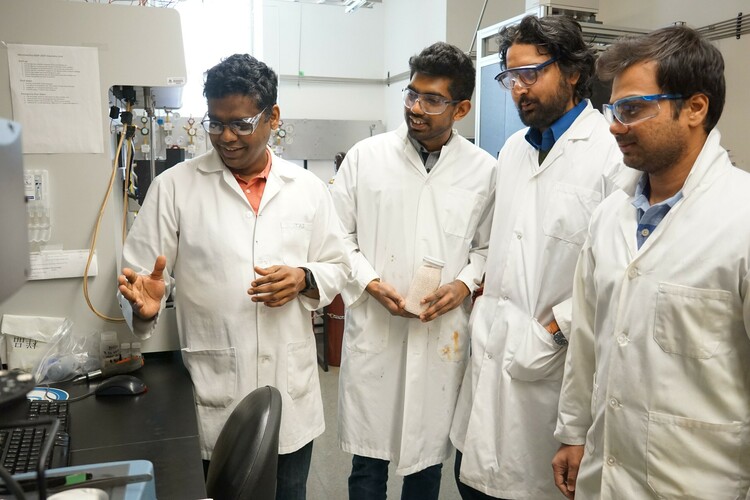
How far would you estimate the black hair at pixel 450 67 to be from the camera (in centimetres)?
180

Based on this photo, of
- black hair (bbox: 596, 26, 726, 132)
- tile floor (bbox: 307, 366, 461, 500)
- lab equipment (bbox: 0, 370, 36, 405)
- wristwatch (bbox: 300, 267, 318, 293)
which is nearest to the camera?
lab equipment (bbox: 0, 370, 36, 405)

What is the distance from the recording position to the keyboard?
1069mm

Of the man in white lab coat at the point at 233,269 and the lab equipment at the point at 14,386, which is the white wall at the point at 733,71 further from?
the lab equipment at the point at 14,386

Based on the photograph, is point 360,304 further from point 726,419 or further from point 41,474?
point 41,474

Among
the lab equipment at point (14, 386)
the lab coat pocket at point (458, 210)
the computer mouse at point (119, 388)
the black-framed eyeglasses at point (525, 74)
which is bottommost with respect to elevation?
the computer mouse at point (119, 388)

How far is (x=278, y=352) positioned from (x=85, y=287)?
24.1 inches

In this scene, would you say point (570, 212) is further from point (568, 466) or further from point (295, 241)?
point (295, 241)

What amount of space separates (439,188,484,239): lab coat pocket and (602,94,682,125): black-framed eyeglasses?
2.23ft

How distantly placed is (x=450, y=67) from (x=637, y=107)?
715 millimetres

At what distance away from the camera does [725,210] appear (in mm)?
1101

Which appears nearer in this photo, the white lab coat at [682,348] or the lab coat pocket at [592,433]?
the white lab coat at [682,348]

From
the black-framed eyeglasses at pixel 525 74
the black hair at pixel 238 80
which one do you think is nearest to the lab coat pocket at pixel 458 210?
the black-framed eyeglasses at pixel 525 74

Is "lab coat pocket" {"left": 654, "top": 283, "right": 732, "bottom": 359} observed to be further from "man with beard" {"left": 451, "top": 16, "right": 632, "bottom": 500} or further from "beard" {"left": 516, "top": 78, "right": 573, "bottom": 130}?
"beard" {"left": 516, "top": 78, "right": 573, "bottom": 130}

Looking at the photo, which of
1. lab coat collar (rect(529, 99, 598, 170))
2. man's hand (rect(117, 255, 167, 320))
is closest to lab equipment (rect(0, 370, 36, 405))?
man's hand (rect(117, 255, 167, 320))
